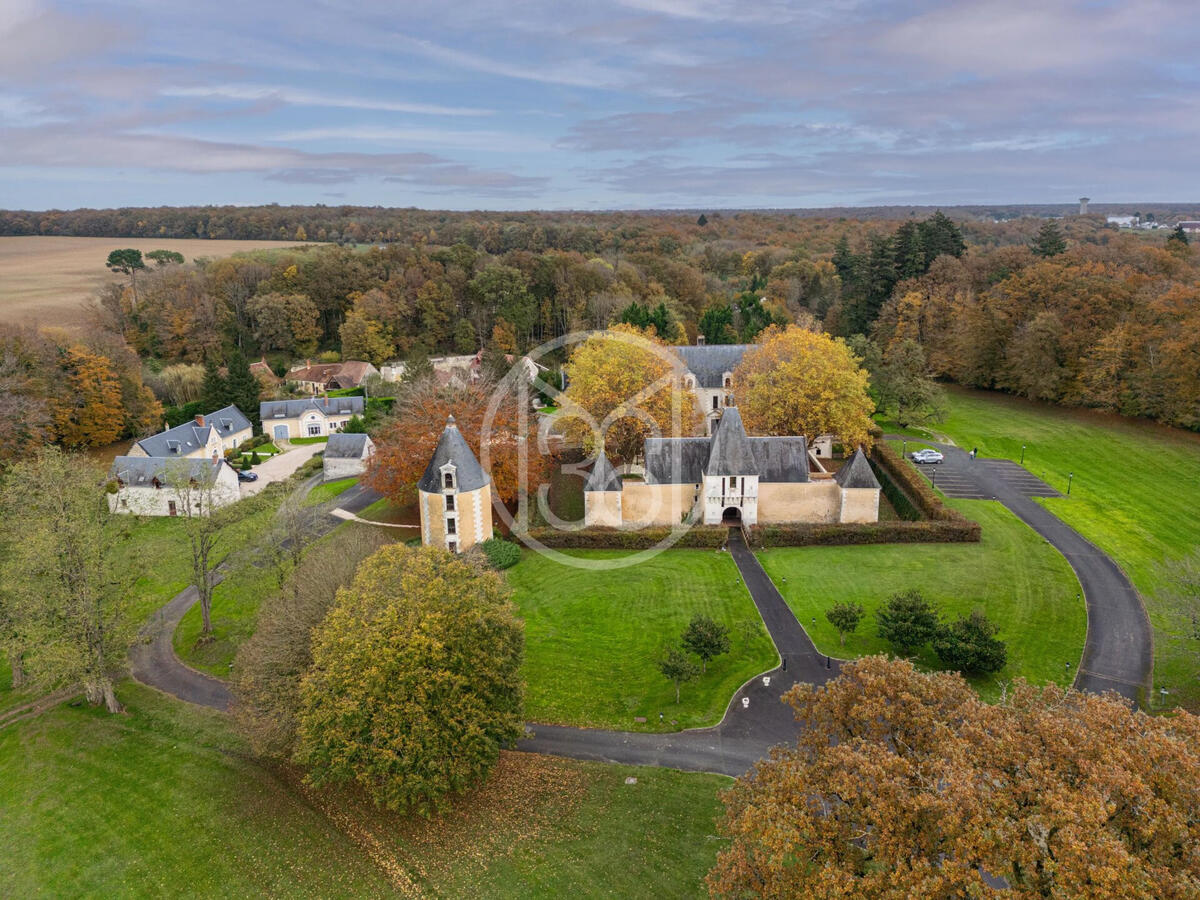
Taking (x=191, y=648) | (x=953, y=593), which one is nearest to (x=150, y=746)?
(x=191, y=648)

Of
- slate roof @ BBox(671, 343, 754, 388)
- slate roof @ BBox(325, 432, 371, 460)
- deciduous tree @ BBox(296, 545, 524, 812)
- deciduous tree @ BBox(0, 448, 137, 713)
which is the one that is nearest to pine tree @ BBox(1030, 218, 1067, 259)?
slate roof @ BBox(671, 343, 754, 388)

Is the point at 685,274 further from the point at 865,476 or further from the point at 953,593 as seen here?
the point at 953,593

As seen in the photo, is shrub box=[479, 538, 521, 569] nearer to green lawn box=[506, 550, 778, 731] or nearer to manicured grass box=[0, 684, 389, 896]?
green lawn box=[506, 550, 778, 731]

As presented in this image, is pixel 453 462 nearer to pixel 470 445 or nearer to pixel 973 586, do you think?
pixel 470 445

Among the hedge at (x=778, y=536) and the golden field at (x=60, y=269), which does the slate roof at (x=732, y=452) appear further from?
the golden field at (x=60, y=269)

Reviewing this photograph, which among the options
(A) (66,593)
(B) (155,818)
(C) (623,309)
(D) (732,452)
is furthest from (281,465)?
(C) (623,309)

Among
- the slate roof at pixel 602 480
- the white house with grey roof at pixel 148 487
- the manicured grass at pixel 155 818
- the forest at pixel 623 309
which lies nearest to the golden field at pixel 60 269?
the forest at pixel 623 309

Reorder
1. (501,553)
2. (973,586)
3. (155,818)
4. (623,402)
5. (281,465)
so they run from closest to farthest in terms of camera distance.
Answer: (155,818) → (973,586) → (501,553) → (623,402) → (281,465)
